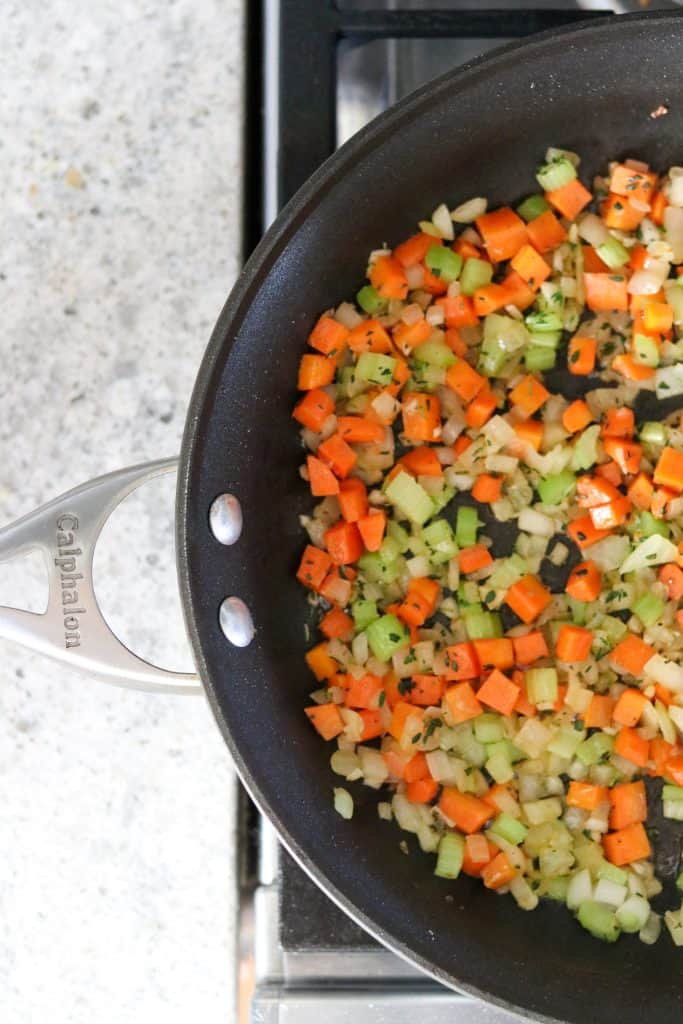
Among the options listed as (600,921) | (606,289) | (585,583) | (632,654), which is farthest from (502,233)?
(600,921)

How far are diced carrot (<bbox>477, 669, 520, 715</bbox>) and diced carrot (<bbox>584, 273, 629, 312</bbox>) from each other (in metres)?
0.55

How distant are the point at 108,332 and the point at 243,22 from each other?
49 cm

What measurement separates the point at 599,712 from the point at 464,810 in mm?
232

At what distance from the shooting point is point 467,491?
1.50 metres

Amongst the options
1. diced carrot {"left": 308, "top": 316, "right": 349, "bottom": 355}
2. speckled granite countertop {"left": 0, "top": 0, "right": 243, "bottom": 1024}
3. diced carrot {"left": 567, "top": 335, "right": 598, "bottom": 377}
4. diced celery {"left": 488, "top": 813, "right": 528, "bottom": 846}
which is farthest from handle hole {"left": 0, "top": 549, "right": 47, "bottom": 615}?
diced carrot {"left": 567, "top": 335, "right": 598, "bottom": 377}

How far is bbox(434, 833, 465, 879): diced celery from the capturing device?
143 centimetres

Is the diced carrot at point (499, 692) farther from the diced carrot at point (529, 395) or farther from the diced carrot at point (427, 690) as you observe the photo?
the diced carrot at point (529, 395)

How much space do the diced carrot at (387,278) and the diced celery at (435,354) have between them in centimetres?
8

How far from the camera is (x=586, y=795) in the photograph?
4.76 feet

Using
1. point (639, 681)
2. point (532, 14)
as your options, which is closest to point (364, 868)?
point (639, 681)

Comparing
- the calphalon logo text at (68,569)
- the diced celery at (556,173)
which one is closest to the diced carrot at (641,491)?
the diced celery at (556,173)

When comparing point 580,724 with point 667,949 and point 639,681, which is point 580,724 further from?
point 667,949

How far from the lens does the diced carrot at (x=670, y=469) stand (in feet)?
4.76

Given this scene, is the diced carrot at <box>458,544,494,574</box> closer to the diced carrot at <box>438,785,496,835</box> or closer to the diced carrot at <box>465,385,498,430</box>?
the diced carrot at <box>465,385,498,430</box>
